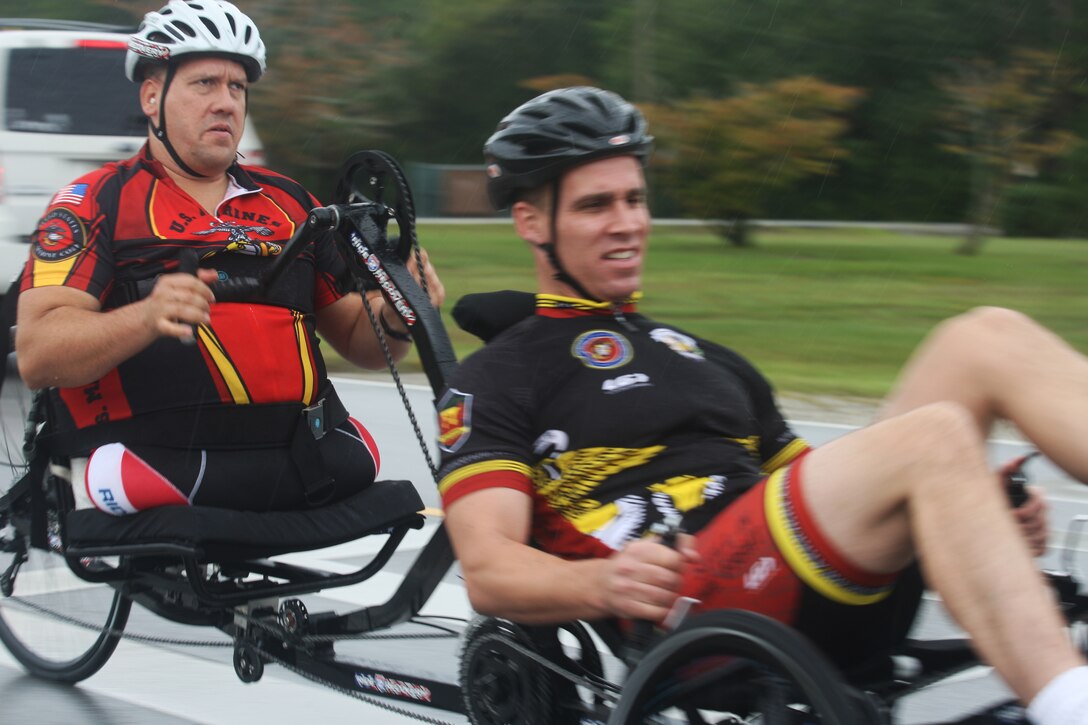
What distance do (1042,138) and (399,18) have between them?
1643cm

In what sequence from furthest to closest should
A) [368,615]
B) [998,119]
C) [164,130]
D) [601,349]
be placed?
[998,119] → [164,130] → [368,615] → [601,349]

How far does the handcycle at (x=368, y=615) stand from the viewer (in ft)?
9.22

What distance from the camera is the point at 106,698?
4.77 m

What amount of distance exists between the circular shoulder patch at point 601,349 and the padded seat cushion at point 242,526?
1.07 meters

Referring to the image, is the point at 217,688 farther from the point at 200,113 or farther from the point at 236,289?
the point at 200,113

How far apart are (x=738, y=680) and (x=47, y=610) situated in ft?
9.43

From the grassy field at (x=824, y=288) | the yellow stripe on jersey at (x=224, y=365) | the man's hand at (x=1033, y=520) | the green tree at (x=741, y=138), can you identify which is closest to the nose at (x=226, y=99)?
the yellow stripe on jersey at (x=224, y=365)

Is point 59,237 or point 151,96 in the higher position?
point 151,96

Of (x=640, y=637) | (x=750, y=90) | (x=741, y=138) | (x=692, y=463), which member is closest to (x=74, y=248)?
(x=692, y=463)

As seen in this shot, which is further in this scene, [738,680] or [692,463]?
[692,463]

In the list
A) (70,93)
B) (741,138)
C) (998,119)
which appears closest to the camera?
(70,93)

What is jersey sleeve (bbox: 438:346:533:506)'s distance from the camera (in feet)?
10.5

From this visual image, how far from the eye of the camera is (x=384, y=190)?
160 inches

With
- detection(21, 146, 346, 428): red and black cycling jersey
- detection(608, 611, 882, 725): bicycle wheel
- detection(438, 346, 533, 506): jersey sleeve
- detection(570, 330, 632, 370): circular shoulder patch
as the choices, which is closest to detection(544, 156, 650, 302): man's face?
detection(570, 330, 632, 370): circular shoulder patch
